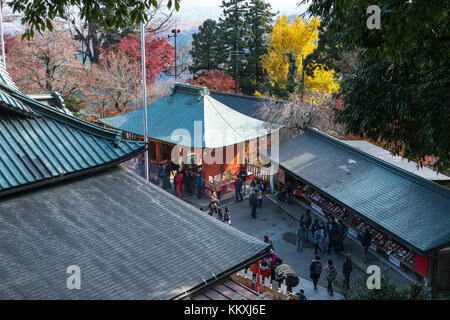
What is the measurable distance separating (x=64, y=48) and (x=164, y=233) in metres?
26.1

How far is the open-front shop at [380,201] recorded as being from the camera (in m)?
14.8

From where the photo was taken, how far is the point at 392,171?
63.9ft

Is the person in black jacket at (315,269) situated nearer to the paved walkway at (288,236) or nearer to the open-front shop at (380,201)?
the paved walkway at (288,236)

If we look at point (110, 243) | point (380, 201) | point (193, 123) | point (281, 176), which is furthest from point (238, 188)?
point (110, 243)

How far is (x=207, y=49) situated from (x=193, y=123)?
25693 millimetres

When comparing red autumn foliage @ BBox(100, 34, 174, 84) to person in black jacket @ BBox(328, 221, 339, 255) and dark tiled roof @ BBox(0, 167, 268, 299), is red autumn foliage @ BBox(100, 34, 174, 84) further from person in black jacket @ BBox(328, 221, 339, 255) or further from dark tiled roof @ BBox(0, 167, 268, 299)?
dark tiled roof @ BBox(0, 167, 268, 299)

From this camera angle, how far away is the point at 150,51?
42.8m

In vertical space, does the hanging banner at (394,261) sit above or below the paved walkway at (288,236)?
above

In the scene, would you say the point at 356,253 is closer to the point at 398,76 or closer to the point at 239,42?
the point at 398,76

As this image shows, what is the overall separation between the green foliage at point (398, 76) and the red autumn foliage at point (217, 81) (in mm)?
31215

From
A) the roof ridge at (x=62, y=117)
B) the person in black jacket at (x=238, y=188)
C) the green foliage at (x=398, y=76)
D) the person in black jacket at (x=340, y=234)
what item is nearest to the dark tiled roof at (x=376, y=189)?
the person in black jacket at (x=340, y=234)

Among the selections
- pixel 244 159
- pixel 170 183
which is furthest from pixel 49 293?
pixel 244 159
